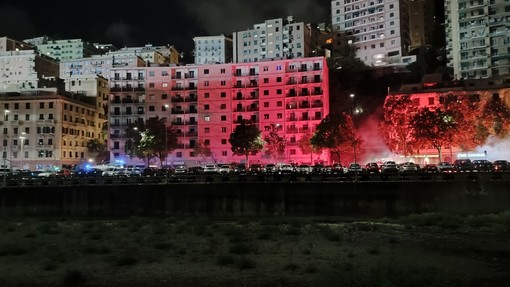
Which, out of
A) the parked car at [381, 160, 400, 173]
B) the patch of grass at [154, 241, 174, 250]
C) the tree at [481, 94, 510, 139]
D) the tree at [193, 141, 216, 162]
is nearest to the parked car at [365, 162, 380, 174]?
the parked car at [381, 160, 400, 173]

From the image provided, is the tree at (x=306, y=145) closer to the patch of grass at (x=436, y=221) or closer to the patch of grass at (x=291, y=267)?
the patch of grass at (x=436, y=221)

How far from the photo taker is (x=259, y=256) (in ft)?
76.8

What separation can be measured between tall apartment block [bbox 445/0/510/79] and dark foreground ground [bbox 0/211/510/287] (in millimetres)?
108358

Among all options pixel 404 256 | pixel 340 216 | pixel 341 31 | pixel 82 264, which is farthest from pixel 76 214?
pixel 341 31

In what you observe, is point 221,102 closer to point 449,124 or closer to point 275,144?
point 275,144

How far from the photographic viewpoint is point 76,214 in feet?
176

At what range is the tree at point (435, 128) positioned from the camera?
82000mm

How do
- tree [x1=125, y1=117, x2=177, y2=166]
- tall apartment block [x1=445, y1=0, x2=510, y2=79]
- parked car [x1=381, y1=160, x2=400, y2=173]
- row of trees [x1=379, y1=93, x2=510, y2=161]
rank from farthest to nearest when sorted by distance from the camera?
1. tall apartment block [x1=445, y1=0, x2=510, y2=79]
2. tree [x1=125, y1=117, x2=177, y2=166]
3. row of trees [x1=379, y1=93, x2=510, y2=161]
4. parked car [x1=381, y1=160, x2=400, y2=173]

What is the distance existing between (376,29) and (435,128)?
339 feet

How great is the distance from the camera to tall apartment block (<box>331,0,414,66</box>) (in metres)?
170

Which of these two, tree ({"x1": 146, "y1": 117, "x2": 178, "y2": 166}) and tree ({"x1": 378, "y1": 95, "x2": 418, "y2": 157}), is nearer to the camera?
tree ({"x1": 378, "y1": 95, "x2": 418, "y2": 157})

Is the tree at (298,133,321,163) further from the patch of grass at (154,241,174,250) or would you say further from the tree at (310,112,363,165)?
the patch of grass at (154,241,174,250)

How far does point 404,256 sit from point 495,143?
8064 cm

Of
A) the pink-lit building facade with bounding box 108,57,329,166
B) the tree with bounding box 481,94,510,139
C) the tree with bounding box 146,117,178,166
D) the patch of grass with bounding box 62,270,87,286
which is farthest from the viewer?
the pink-lit building facade with bounding box 108,57,329,166
